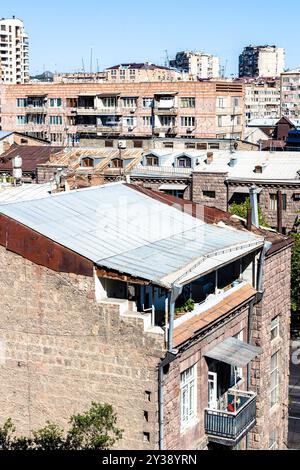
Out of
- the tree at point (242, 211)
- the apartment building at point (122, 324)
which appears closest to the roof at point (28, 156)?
the tree at point (242, 211)

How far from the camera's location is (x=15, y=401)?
21.1 metres

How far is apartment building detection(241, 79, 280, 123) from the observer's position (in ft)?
581

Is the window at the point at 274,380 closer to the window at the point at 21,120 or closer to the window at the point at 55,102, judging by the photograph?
the window at the point at 55,102

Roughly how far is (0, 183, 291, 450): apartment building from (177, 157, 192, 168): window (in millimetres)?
36059

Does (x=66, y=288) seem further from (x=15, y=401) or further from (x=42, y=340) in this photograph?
(x=15, y=401)

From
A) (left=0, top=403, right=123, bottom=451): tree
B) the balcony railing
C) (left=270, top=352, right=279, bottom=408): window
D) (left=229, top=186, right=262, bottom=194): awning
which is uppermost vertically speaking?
(left=229, top=186, right=262, bottom=194): awning

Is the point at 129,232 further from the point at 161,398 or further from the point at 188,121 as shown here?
the point at 188,121

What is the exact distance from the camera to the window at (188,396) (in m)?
20.7

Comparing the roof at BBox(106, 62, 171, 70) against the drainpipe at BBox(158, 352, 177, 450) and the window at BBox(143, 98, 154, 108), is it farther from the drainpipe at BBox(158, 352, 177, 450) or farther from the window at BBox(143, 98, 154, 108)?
the drainpipe at BBox(158, 352, 177, 450)

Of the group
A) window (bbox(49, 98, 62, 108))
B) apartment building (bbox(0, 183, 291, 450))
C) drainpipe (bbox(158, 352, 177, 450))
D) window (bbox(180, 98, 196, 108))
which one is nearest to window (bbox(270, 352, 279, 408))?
apartment building (bbox(0, 183, 291, 450))

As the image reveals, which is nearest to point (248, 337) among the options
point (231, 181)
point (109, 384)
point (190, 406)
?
point (190, 406)

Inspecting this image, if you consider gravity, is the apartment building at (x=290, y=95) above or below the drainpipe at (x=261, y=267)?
above

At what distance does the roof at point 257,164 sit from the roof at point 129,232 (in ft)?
102
